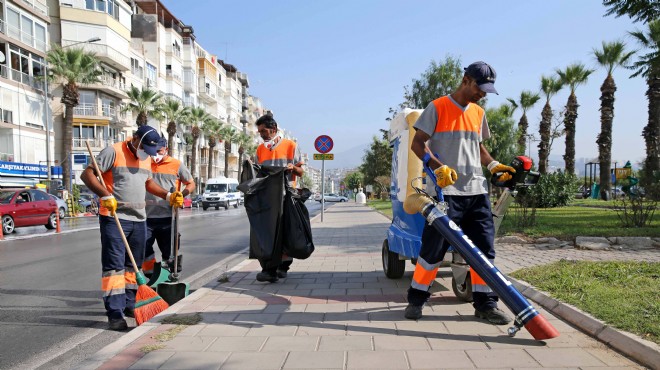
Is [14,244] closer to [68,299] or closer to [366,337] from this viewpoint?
[68,299]

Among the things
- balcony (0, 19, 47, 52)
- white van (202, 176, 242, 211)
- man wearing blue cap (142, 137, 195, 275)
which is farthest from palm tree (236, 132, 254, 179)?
man wearing blue cap (142, 137, 195, 275)

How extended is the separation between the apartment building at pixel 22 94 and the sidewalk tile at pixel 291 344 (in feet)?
108

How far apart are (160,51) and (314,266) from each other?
54.9m

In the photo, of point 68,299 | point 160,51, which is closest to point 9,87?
point 160,51

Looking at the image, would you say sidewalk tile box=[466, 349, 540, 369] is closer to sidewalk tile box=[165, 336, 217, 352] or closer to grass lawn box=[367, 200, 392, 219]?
sidewalk tile box=[165, 336, 217, 352]

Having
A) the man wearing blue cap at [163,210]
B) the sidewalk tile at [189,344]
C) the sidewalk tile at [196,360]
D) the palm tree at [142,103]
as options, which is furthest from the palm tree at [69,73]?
the sidewalk tile at [196,360]

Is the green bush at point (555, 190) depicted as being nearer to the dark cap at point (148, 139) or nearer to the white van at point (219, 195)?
the dark cap at point (148, 139)

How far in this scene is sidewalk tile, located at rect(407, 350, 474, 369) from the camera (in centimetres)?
312

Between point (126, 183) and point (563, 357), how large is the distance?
13.4ft

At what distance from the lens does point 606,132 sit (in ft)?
113

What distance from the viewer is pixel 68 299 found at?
5.82 meters

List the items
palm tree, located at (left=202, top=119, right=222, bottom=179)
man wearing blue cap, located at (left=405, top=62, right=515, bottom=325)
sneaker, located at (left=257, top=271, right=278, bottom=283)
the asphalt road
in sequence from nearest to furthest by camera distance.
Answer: the asphalt road, man wearing blue cap, located at (left=405, top=62, right=515, bottom=325), sneaker, located at (left=257, top=271, right=278, bottom=283), palm tree, located at (left=202, top=119, right=222, bottom=179)

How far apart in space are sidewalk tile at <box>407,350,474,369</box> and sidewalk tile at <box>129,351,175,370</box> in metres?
1.67

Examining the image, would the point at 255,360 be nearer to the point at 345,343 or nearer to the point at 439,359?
the point at 345,343
